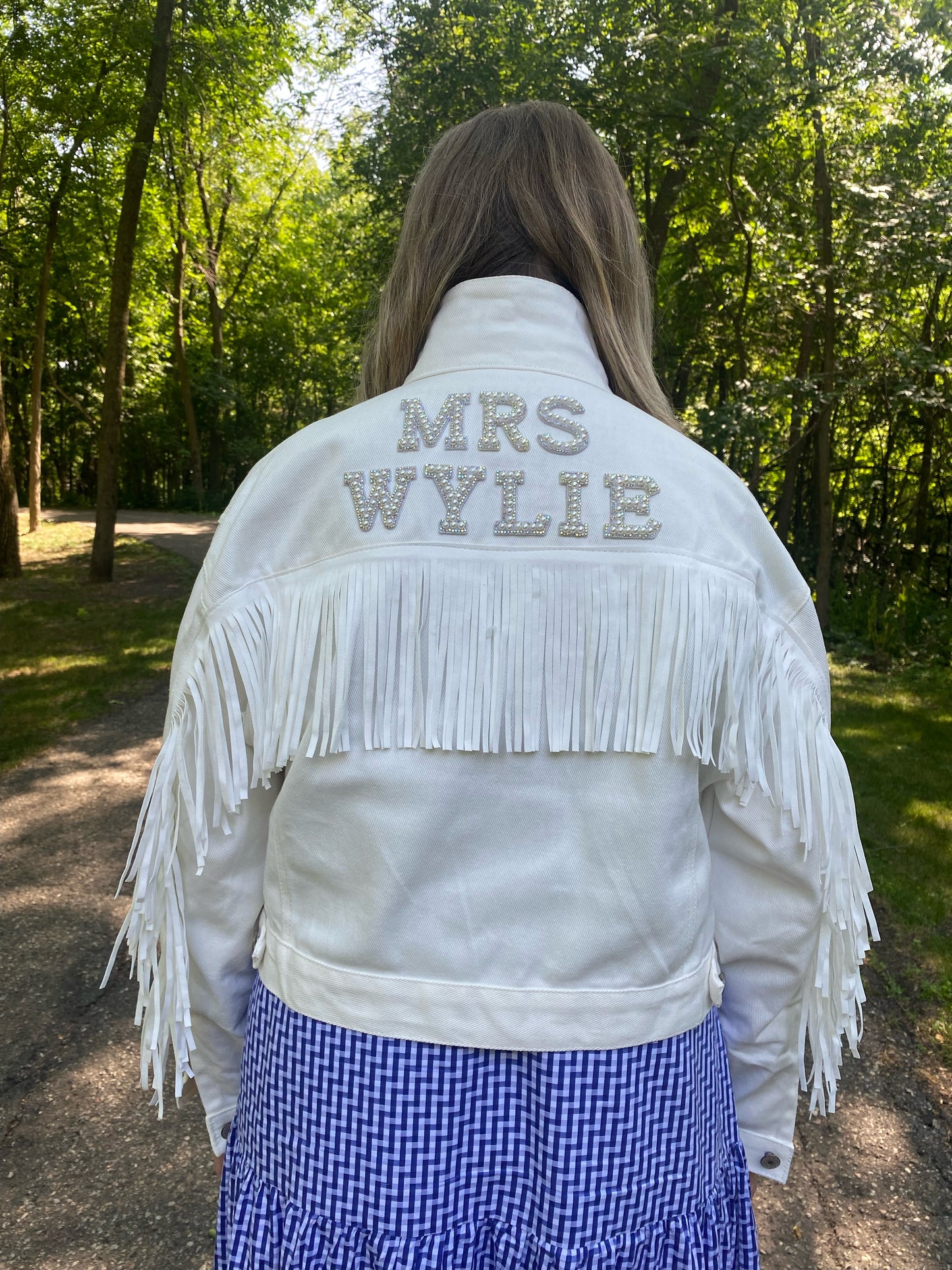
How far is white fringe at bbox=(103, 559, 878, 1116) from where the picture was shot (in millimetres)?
1176

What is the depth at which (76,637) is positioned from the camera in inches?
360

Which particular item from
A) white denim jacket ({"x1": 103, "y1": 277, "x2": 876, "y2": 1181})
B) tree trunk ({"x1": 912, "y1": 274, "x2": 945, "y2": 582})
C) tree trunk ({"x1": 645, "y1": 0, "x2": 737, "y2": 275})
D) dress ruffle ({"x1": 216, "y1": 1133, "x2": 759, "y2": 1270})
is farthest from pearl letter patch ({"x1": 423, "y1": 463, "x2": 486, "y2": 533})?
tree trunk ({"x1": 912, "y1": 274, "x2": 945, "y2": 582})

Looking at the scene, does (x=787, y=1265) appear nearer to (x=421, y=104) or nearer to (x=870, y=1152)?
(x=870, y=1152)

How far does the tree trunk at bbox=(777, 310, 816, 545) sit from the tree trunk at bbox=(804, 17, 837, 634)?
0.17 m

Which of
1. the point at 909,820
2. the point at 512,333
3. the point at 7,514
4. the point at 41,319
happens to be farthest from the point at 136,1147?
the point at 41,319

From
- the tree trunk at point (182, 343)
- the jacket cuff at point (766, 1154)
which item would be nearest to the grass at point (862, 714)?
the jacket cuff at point (766, 1154)

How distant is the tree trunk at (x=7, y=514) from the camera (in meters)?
11.7

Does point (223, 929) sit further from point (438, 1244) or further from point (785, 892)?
point (785, 892)

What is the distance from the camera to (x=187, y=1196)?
Answer: 8.29 feet

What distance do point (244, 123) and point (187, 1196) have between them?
11.3 meters

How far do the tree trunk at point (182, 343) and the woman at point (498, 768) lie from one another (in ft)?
63.3

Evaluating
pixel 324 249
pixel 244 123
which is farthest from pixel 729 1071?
pixel 324 249

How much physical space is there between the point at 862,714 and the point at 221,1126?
21.6ft

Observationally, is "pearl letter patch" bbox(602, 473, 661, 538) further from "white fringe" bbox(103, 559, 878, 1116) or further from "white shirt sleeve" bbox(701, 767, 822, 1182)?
"white shirt sleeve" bbox(701, 767, 822, 1182)
